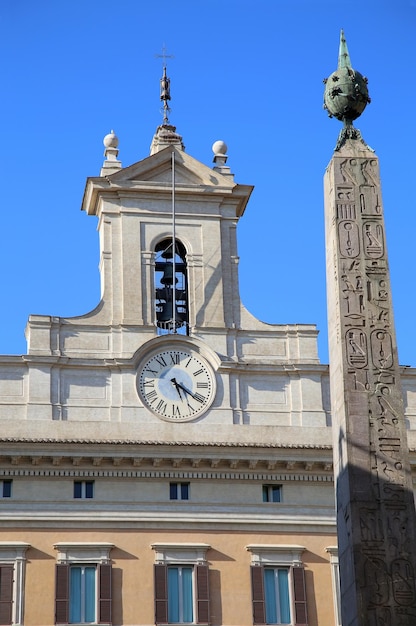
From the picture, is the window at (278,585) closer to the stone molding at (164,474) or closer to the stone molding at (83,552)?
the stone molding at (164,474)

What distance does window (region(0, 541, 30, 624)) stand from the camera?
35719 mm

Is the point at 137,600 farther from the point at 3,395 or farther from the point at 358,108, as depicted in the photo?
the point at 358,108

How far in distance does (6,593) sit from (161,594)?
10.8 ft

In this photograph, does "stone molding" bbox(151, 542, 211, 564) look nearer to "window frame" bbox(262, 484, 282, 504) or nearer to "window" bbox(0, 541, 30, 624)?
"window frame" bbox(262, 484, 282, 504)

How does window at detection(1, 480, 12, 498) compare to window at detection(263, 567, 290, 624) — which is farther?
window at detection(1, 480, 12, 498)

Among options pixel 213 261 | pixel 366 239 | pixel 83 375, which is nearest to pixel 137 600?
pixel 83 375

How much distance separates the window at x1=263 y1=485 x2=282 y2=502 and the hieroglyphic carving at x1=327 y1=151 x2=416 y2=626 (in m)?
14.8

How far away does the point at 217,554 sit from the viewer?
37094 mm

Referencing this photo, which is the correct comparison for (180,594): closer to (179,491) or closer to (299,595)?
(179,491)

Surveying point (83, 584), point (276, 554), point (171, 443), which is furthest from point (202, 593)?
point (171, 443)

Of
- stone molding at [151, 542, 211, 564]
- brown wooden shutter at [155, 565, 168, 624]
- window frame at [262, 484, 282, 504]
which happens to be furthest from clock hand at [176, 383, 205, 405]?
brown wooden shutter at [155, 565, 168, 624]

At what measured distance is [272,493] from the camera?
124 ft

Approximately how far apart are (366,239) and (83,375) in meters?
15.4

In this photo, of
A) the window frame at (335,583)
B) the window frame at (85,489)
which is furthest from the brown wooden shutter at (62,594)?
the window frame at (335,583)
